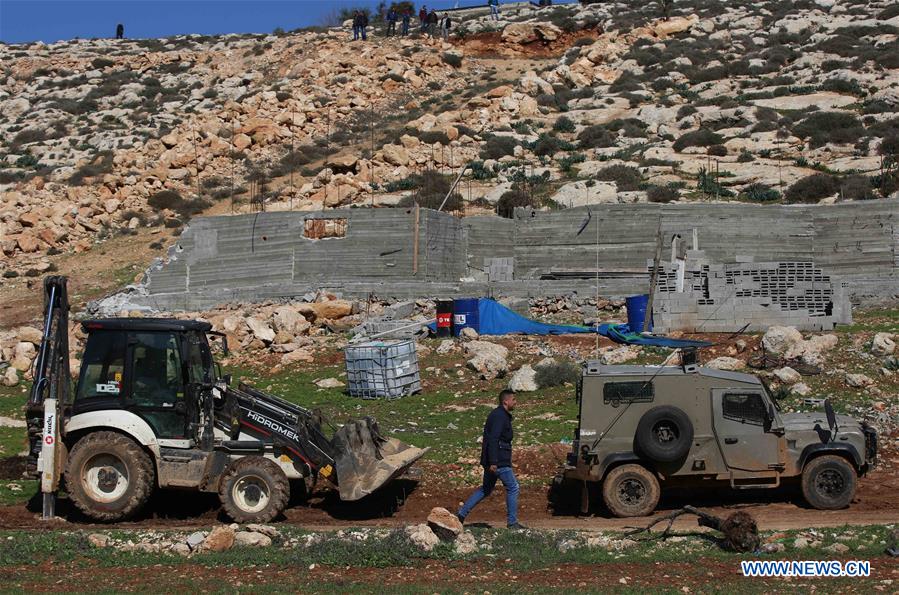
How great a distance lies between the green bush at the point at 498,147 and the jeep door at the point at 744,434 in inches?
1430

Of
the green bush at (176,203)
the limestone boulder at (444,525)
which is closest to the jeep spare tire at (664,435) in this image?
the limestone boulder at (444,525)

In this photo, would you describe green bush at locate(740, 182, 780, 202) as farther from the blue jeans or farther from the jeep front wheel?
the blue jeans

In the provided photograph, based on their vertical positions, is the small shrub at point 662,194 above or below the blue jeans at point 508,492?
above

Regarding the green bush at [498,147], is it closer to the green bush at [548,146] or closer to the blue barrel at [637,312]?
the green bush at [548,146]

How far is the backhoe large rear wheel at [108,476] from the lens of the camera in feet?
38.3

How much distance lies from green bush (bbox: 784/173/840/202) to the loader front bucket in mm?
28356

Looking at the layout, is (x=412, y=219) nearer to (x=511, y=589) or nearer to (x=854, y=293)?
(x=854, y=293)

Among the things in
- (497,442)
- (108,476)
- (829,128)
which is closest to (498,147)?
(829,128)

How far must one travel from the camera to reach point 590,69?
197ft

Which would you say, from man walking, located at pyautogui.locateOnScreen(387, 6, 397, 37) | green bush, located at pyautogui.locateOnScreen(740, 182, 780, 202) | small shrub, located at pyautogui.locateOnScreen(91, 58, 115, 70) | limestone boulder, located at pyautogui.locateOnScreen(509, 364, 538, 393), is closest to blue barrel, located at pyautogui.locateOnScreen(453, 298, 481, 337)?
limestone boulder, located at pyautogui.locateOnScreen(509, 364, 538, 393)

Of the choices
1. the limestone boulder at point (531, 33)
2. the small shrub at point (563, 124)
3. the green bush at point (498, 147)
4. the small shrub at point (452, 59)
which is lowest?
the green bush at point (498, 147)

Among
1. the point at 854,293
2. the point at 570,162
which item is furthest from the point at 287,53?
the point at 854,293

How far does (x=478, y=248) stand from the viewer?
3228cm

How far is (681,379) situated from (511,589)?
417cm
